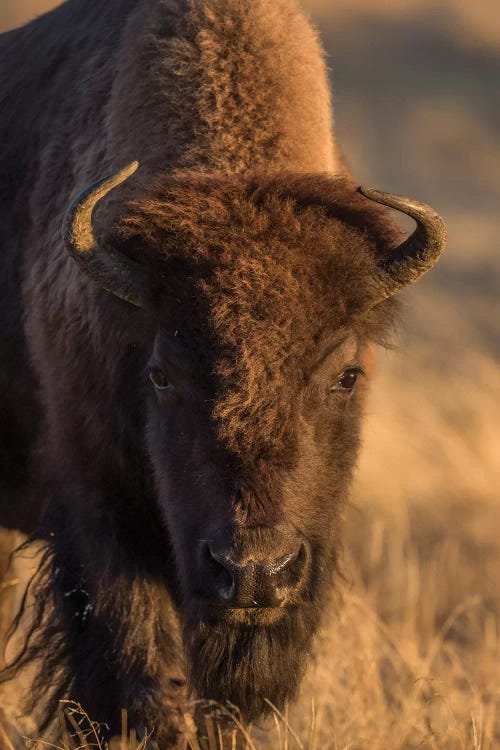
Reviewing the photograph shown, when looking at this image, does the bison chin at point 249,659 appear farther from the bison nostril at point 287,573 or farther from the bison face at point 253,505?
A: the bison nostril at point 287,573

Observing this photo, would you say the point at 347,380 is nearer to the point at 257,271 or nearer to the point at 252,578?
the point at 257,271

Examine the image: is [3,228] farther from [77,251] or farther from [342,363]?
[342,363]

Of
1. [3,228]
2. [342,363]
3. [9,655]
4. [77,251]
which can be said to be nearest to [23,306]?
[3,228]

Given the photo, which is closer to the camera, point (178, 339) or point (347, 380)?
point (178, 339)

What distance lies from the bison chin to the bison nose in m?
0.15

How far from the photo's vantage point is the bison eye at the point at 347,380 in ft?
13.7

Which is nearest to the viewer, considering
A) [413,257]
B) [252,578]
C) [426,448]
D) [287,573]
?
[252,578]

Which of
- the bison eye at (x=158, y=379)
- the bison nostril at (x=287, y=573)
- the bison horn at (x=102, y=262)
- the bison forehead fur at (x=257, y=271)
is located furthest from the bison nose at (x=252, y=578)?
the bison horn at (x=102, y=262)

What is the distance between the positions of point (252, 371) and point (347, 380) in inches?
21.5

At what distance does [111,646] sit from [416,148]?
2051cm

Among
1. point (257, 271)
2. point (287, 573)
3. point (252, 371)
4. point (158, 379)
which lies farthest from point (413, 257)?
point (287, 573)

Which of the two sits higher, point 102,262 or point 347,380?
point 102,262

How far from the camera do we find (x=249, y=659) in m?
3.94

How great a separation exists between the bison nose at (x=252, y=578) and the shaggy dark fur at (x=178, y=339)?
5 cm
